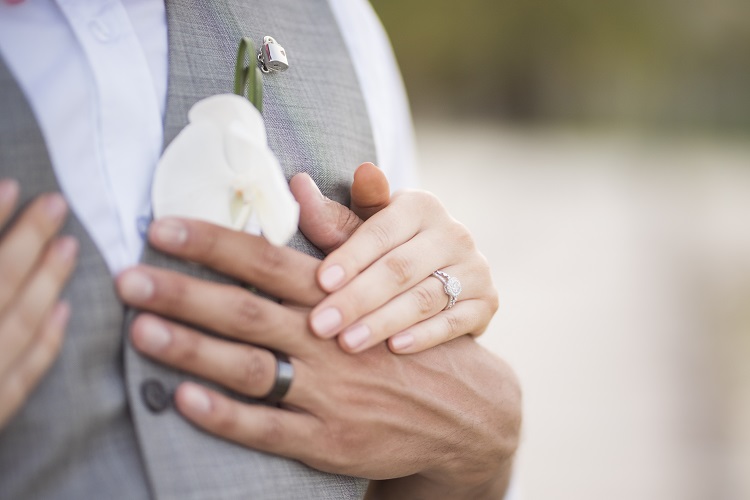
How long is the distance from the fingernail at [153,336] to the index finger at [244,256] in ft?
0.24

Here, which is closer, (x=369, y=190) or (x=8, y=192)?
(x=8, y=192)

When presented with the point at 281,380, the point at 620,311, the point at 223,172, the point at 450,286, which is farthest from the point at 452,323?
the point at 620,311

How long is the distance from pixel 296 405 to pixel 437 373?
0.21 meters

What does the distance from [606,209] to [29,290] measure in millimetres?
7377

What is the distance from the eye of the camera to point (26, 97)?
0.79 meters

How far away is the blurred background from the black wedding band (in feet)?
3.89

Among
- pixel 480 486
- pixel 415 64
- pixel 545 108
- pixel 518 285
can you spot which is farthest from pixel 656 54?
pixel 480 486

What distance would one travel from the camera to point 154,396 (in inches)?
30.9

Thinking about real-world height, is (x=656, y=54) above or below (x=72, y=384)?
below

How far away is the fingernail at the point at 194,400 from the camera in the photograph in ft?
2.55

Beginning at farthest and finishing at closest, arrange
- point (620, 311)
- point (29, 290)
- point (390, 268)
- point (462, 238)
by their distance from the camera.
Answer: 1. point (620, 311)
2. point (462, 238)
3. point (390, 268)
4. point (29, 290)

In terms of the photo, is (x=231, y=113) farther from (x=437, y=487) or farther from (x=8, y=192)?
(x=437, y=487)

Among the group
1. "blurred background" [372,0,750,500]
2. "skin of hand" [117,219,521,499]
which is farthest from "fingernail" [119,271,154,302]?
"blurred background" [372,0,750,500]

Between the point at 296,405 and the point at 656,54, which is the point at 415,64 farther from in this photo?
the point at 296,405
